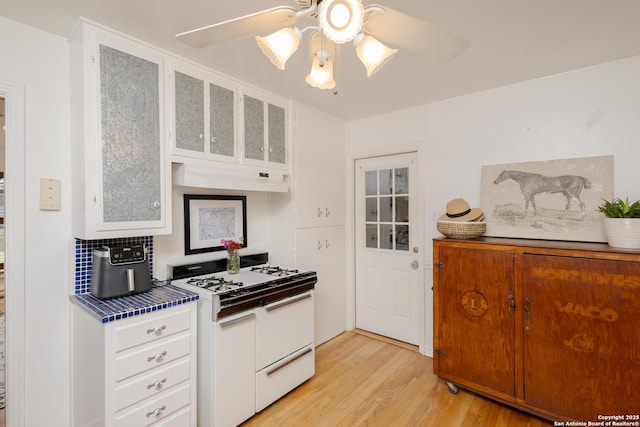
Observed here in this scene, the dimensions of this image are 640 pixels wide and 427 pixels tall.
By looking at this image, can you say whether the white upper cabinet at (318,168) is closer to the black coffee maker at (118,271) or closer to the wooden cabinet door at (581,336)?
the black coffee maker at (118,271)

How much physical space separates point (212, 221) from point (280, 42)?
5.80 ft

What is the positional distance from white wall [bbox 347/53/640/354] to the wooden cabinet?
2.02 ft

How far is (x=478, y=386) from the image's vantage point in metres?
2.26

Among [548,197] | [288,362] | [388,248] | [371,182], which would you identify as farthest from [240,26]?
[388,248]

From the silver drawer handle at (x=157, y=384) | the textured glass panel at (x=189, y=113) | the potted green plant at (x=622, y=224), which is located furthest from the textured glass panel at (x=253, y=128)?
the potted green plant at (x=622, y=224)

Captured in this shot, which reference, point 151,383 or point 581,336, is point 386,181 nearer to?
point 581,336

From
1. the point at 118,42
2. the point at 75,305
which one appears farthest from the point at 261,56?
the point at 75,305

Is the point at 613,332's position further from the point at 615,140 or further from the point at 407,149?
the point at 407,149

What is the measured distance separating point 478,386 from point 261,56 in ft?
9.09

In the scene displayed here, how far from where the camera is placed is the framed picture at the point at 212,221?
2422mm

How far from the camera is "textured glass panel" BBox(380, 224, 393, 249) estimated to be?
11.0 feet

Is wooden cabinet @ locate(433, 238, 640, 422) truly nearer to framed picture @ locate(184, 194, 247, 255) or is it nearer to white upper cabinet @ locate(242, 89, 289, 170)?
white upper cabinet @ locate(242, 89, 289, 170)

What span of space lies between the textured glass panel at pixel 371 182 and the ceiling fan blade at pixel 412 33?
228 cm

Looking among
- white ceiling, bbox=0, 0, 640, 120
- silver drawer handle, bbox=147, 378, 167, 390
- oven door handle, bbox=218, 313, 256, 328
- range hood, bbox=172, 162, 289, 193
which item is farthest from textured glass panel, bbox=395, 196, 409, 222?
silver drawer handle, bbox=147, 378, 167, 390
